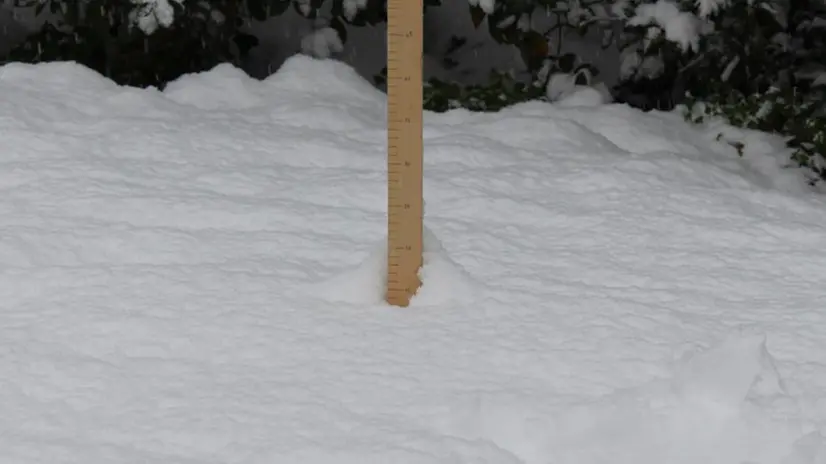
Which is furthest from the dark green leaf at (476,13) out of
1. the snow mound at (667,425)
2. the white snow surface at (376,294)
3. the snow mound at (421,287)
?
the snow mound at (667,425)

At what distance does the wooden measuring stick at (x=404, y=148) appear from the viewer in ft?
8.93

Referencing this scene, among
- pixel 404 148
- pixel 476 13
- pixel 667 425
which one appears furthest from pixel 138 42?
pixel 667 425

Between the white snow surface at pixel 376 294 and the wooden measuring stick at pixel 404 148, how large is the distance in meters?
0.06

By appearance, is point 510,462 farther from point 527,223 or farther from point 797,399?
point 527,223

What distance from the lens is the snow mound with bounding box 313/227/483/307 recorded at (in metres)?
2.82

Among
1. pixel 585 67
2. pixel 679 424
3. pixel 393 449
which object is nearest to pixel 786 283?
pixel 679 424

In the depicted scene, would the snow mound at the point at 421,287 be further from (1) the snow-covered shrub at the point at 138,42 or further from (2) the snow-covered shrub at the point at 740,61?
(1) the snow-covered shrub at the point at 138,42

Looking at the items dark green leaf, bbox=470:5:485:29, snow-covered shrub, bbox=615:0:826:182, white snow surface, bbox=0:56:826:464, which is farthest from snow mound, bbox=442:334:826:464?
dark green leaf, bbox=470:5:485:29

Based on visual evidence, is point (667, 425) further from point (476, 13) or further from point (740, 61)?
point (740, 61)

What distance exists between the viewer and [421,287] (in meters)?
2.84

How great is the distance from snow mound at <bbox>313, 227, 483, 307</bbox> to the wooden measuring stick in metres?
0.03

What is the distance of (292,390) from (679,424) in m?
0.76

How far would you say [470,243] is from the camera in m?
3.25

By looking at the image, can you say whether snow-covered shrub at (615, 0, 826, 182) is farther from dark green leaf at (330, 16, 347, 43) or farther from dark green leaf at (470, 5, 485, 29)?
dark green leaf at (330, 16, 347, 43)
